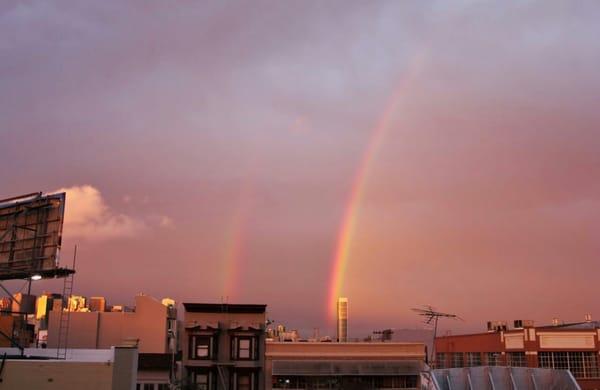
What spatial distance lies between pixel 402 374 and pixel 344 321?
20.0 m

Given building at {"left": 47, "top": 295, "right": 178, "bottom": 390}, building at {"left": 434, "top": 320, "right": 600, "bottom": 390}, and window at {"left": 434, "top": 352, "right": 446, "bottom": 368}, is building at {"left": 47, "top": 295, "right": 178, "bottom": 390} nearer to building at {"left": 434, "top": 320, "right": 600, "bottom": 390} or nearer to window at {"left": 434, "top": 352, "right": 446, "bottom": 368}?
window at {"left": 434, "top": 352, "right": 446, "bottom": 368}

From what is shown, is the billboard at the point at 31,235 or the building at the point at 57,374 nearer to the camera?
the building at the point at 57,374

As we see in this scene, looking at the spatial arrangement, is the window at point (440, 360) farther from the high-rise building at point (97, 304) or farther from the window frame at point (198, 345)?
the high-rise building at point (97, 304)

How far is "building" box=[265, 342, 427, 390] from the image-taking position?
66.3 metres

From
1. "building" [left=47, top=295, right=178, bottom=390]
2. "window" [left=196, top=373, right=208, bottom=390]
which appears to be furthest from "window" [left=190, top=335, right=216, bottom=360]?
"building" [left=47, top=295, right=178, bottom=390]

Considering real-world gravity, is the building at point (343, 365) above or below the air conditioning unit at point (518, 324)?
below

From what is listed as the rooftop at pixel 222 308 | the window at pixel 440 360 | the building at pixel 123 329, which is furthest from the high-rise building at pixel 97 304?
the window at pixel 440 360

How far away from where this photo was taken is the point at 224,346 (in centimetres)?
6825

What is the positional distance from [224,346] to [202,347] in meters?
2.38

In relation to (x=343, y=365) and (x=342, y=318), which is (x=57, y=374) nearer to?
(x=343, y=365)

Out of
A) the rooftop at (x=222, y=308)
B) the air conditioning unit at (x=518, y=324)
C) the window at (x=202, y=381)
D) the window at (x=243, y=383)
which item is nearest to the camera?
the window at (x=202, y=381)

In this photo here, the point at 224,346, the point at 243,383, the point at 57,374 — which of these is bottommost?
the point at 243,383

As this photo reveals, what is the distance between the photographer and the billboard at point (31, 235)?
42625 mm

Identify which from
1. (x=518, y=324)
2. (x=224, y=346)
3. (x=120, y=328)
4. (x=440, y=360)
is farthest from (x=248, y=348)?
(x=518, y=324)
